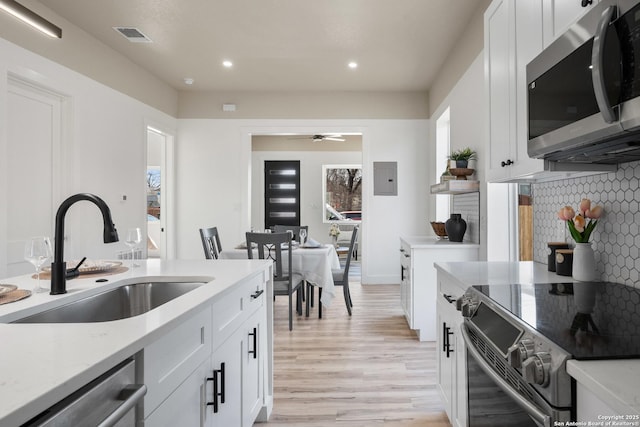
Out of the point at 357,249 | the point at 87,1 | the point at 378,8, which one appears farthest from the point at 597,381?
the point at 357,249

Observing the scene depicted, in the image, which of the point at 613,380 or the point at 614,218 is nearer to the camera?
the point at 613,380

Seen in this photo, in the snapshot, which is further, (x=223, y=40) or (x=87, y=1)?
(x=223, y=40)

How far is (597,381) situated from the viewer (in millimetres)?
720

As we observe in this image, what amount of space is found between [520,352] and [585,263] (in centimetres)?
97

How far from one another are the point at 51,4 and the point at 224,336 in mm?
3612

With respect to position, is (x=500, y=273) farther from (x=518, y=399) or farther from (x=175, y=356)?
(x=175, y=356)

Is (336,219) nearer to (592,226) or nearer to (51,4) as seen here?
(51,4)

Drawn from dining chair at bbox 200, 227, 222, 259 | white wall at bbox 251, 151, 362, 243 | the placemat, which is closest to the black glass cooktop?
the placemat

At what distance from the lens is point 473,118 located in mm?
3396

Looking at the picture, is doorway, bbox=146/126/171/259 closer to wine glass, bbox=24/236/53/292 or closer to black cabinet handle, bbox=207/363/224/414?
wine glass, bbox=24/236/53/292

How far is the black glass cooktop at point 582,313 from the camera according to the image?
0.86m

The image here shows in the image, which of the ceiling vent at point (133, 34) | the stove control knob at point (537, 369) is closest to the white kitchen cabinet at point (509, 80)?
the stove control knob at point (537, 369)

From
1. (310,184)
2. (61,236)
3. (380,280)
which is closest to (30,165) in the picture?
(61,236)

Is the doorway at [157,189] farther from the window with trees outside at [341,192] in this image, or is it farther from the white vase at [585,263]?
the white vase at [585,263]
